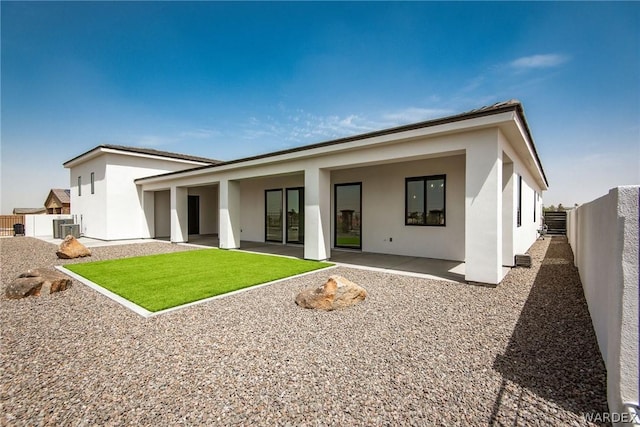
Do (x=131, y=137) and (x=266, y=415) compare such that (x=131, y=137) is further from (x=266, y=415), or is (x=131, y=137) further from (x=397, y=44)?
(x=266, y=415)

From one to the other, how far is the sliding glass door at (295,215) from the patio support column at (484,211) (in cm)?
849

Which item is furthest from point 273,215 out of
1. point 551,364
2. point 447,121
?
point 551,364

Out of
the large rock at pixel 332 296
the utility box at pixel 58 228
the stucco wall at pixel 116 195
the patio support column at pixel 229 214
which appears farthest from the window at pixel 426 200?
the utility box at pixel 58 228

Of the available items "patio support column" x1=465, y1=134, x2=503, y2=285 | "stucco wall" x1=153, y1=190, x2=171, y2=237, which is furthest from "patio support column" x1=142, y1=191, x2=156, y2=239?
"patio support column" x1=465, y1=134, x2=503, y2=285

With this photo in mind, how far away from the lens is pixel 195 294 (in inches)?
235

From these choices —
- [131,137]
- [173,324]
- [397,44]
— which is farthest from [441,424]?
[131,137]

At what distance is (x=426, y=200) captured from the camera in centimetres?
1011

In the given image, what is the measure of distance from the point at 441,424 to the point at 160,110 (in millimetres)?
19644

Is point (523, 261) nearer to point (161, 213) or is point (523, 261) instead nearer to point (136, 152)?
point (161, 213)

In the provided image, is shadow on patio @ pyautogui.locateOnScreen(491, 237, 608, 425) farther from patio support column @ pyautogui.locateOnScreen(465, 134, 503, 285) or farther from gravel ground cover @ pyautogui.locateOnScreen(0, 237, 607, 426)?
patio support column @ pyautogui.locateOnScreen(465, 134, 503, 285)

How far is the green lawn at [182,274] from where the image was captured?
19.6 ft

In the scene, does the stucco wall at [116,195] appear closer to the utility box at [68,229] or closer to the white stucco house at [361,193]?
the white stucco house at [361,193]

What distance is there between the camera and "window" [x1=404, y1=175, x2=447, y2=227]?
32.2 ft

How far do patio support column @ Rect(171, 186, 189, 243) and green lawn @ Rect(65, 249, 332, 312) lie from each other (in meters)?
4.44
